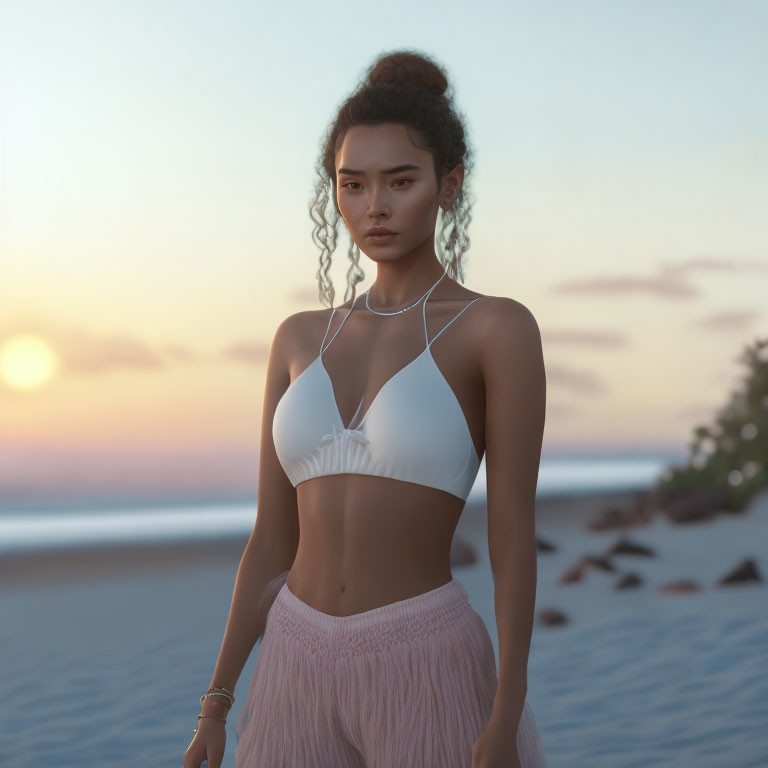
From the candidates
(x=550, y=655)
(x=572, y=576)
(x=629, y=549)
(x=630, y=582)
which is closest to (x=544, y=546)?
(x=629, y=549)

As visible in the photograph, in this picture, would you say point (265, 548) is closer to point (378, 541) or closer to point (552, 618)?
point (378, 541)

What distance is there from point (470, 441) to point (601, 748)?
415 centimetres

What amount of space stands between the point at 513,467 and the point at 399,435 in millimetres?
289

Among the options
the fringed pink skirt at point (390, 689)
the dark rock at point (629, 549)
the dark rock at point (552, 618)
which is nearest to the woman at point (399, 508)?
the fringed pink skirt at point (390, 689)

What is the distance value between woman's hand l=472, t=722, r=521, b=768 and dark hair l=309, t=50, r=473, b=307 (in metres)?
1.27

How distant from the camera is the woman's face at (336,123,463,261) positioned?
8.39 feet

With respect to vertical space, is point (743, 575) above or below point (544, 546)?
above

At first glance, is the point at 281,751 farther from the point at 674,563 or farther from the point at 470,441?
the point at 674,563

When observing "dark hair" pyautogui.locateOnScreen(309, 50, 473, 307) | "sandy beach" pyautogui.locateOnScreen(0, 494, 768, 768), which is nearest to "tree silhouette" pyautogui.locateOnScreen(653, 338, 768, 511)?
"sandy beach" pyautogui.locateOnScreen(0, 494, 768, 768)

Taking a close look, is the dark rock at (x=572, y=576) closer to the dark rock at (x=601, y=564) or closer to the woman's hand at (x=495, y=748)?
the dark rock at (x=601, y=564)

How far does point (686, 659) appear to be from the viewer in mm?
7145

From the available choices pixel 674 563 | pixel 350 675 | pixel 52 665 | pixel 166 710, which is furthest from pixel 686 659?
pixel 350 675

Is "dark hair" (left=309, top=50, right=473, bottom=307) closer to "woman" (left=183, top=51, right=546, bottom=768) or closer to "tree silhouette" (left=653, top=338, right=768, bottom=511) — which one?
"woman" (left=183, top=51, right=546, bottom=768)

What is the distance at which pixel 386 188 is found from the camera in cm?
256
